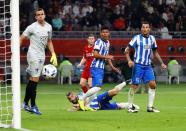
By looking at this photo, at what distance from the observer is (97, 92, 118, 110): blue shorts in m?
18.9

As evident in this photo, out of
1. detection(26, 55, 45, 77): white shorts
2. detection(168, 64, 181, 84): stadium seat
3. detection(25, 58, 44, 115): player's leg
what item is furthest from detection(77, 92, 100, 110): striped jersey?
detection(168, 64, 181, 84): stadium seat

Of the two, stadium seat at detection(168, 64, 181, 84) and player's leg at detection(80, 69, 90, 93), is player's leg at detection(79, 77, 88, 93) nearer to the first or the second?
player's leg at detection(80, 69, 90, 93)

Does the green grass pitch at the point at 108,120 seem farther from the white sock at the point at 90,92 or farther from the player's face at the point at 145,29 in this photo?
the player's face at the point at 145,29

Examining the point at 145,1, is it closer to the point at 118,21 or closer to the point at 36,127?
the point at 118,21

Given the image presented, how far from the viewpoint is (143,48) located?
1877cm

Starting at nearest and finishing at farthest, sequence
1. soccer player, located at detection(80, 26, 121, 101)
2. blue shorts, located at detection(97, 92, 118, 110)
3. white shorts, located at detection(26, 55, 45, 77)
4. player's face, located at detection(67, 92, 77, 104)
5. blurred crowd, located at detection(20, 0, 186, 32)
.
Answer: white shorts, located at detection(26, 55, 45, 77) → player's face, located at detection(67, 92, 77, 104) → blue shorts, located at detection(97, 92, 118, 110) → soccer player, located at detection(80, 26, 121, 101) → blurred crowd, located at detection(20, 0, 186, 32)

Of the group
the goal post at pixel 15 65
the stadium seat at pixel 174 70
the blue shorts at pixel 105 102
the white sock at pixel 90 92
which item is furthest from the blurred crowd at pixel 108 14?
the goal post at pixel 15 65

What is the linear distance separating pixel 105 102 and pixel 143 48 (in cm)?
171

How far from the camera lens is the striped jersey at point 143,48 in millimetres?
18672

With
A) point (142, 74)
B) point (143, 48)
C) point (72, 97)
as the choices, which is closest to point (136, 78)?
point (142, 74)

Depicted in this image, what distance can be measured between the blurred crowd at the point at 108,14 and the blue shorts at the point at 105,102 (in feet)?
63.1

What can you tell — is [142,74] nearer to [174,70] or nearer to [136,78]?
[136,78]

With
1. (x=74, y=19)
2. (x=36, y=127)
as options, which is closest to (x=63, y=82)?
(x=74, y=19)

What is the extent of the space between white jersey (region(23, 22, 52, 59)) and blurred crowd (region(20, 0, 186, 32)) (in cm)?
2065
